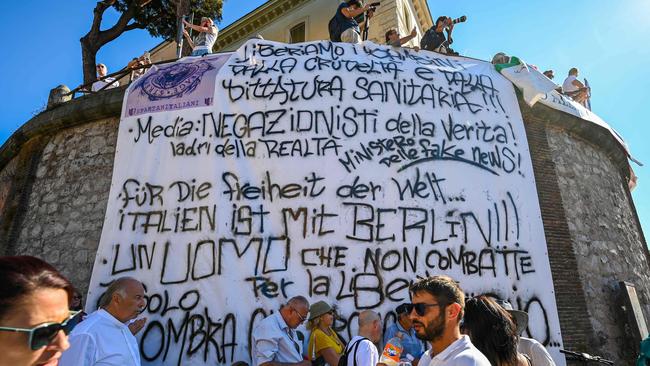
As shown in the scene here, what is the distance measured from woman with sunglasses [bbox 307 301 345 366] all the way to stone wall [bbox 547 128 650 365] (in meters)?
4.21

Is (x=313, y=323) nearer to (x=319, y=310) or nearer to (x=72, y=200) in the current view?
(x=319, y=310)

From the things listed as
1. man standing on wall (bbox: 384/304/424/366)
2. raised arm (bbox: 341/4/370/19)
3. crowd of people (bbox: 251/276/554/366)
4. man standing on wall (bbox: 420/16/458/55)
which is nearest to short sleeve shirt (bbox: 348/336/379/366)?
crowd of people (bbox: 251/276/554/366)

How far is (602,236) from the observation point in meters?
7.68

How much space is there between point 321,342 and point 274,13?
1582cm

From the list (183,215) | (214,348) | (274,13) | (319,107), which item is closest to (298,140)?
(319,107)

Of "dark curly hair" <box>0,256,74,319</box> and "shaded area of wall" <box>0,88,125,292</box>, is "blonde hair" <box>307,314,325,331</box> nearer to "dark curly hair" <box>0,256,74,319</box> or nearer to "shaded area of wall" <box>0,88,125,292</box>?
"dark curly hair" <box>0,256,74,319</box>

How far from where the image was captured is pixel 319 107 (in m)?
6.75

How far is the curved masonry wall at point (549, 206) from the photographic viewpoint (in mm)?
6680

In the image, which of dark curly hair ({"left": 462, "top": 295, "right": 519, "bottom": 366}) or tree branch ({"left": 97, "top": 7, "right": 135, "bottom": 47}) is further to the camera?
tree branch ({"left": 97, "top": 7, "right": 135, "bottom": 47})

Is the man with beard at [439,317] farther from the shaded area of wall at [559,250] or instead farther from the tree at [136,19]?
the tree at [136,19]

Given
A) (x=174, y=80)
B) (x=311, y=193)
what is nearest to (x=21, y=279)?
(x=311, y=193)

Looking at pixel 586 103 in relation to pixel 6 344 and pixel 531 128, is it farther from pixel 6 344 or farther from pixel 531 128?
pixel 6 344

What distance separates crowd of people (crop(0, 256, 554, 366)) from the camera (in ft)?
4.34

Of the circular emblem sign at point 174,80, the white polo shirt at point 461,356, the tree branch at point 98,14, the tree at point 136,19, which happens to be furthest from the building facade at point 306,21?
the white polo shirt at point 461,356
